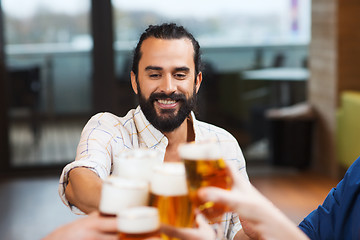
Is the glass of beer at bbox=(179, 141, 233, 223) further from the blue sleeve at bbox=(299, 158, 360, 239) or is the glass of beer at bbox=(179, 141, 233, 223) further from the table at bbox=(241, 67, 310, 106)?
the table at bbox=(241, 67, 310, 106)

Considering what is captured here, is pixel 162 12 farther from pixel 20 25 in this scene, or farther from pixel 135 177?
pixel 135 177

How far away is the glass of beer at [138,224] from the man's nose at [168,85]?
87 cm

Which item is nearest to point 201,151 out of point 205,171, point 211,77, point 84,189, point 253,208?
point 205,171

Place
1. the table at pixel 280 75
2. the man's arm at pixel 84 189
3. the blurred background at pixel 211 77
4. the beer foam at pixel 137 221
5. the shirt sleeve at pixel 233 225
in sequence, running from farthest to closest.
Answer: the table at pixel 280 75 → the blurred background at pixel 211 77 → the shirt sleeve at pixel 233 225 → the man's arm at pixel 84 189 → the beer foam at pixel 137 221

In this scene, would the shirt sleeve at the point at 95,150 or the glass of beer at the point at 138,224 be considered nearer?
the glass of beer at the point at 138,224

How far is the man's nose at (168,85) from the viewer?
1873mm

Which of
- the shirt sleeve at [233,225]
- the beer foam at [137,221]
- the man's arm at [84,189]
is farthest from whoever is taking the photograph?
the shirt sleeve at [233,225]

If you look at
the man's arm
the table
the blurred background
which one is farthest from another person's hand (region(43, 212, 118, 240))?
the table

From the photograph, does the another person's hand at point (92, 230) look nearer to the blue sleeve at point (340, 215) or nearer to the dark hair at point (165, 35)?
the blue sleeve at point (340, 215)

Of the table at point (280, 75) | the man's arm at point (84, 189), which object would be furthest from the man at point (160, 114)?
the table at point (280, 75)

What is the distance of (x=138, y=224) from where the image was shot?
1012 millimetres

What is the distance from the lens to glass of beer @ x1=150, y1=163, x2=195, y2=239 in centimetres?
106

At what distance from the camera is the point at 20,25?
589 cm

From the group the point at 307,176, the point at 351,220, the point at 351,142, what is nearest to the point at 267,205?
the point at 351,220
